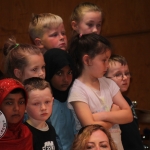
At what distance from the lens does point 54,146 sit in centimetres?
249

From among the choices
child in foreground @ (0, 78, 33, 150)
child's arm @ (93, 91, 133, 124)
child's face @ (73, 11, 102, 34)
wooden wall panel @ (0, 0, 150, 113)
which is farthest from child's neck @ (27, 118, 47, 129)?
wooden wall panel @ (0, 0, 150, 113)

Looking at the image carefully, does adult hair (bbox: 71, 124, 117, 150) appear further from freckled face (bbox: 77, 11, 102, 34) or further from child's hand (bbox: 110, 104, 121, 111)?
freckled face (bbox: 77, 11, 102, 34)

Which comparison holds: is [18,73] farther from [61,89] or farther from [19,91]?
[19,91]

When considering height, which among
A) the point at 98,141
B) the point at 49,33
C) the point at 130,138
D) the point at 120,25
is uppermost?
the point at 120,25

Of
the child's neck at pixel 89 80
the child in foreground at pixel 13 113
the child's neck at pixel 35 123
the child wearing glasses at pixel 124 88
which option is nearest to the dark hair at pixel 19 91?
the child in foreground at pixel 13 113

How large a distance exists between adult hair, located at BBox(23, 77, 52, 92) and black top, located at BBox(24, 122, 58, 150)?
0.20 metres

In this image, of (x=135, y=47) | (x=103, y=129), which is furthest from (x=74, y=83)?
(x=135, y=47)

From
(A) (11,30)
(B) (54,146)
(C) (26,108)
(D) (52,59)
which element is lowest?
(B) (54,146)

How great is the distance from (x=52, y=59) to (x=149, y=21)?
2.11 m

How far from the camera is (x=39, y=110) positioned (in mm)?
2471

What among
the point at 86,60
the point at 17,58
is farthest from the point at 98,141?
the point at 17,58

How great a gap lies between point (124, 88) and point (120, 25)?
1.53 metres

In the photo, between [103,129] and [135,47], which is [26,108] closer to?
[103,129]

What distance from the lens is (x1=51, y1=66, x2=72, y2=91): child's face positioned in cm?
280
